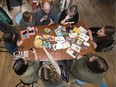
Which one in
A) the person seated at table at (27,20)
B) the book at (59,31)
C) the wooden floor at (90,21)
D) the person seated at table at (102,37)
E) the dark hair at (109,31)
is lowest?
the wooden floor at (90,21)

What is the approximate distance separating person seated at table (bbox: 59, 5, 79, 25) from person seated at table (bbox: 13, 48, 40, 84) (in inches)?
44.3

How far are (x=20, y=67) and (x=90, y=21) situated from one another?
3482mm

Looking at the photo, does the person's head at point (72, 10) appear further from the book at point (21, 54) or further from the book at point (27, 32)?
the book at point (21, 54)

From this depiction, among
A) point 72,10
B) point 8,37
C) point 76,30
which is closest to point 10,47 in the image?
point 8,37

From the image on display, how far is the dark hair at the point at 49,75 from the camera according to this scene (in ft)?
9.21

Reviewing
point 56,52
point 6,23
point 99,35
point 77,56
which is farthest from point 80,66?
point 6,23

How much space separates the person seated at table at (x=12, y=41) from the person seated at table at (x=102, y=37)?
5.40ft

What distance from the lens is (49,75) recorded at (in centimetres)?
283

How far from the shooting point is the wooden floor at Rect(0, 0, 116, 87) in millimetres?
4332

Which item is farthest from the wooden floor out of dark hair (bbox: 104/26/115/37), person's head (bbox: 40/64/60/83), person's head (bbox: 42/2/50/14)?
person's head (bbox: 42/2/50/14)

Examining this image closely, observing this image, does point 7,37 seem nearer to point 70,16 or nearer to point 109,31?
point 70,16

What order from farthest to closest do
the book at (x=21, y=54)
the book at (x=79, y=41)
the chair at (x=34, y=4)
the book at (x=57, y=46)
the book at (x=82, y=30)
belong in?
the chair at (x=34, y=4) → the book at (x=82, y=30) → the book at (x=79, y=41) → the book at (x=57, y=46) → the book at (x=21, y=54)

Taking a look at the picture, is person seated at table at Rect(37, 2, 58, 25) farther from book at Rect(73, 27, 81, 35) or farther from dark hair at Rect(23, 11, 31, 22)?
book at Rect(73, 27, 81, 35)

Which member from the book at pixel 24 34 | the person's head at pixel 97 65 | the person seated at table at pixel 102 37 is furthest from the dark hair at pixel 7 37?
the person seated at table at pixel 102 37
